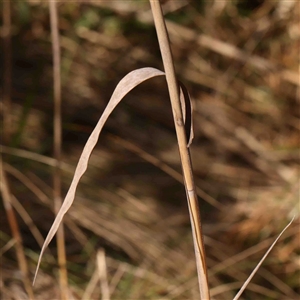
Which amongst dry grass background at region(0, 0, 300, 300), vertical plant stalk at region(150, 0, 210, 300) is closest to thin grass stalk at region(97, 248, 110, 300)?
dry grass background at region(0, 0, 300, 300)

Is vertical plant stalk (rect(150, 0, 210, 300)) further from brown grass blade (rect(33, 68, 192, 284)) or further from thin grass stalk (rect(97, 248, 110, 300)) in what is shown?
thin grass stalk (rect(97, 248, 110, 300))

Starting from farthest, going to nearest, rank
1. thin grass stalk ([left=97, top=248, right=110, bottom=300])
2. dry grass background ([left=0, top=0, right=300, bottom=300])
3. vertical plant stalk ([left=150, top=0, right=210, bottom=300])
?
1. dry grass background ([left=0, top=0, right=300, bottom=300])
2. thin grass stalk ([left=97, top=248, right=110, bottom=300])
3. vertical plant stalk ([left=150, top=0, right=210, bottom=300])

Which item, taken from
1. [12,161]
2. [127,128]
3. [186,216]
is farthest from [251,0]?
[12,161]

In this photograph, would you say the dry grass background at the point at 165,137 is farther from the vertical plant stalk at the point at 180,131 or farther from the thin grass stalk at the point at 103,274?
the vertical plant stalk at the point at 180,131

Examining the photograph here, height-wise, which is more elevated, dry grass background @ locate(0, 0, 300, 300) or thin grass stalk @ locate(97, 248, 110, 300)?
dry grass background @ locate(0, 0, 300, 300)

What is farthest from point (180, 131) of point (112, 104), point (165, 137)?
point (165, 137)

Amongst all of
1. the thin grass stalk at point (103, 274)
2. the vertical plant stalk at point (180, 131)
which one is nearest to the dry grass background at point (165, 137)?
the thin grass stalk at point (103, 274)
